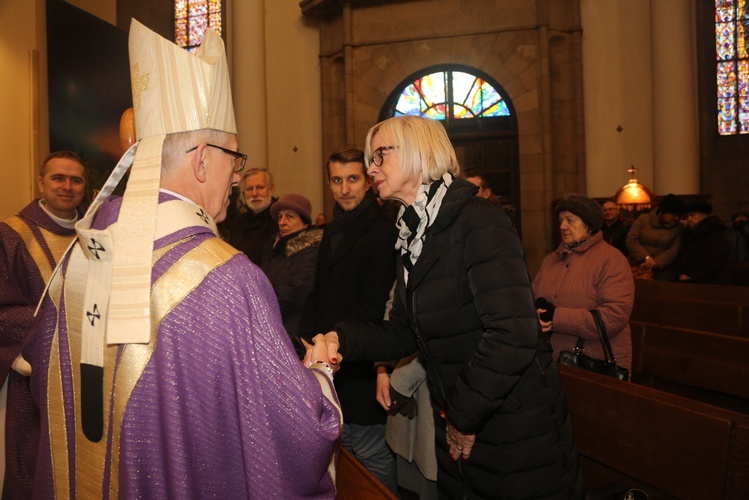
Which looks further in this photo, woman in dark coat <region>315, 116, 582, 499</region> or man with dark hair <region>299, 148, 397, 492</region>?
man with dark hair <region>299, 148, 397, 492</region>

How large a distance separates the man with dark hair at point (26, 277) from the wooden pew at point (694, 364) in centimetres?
357

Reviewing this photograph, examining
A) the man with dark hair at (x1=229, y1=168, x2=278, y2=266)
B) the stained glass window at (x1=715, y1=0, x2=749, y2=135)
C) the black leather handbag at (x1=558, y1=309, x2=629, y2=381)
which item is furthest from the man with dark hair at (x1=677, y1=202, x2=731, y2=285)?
the stained glass window at (x1=715, y1=0, x2=749, y2=135)

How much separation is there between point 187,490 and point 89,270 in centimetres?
55

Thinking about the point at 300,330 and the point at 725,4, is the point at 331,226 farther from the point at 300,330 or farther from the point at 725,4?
the point at 725,4

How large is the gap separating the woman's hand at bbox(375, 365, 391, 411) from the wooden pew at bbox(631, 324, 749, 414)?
213cm

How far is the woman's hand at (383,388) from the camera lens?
2529mm

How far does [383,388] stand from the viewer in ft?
8.43

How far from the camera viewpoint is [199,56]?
150cm

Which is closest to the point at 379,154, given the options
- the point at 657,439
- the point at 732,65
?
the point at 657,439

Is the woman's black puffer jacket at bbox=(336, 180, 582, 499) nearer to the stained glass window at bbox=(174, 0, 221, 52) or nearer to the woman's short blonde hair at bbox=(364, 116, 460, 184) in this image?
the woman's short blonde hair at bbox=(364, 116, 460, 184)

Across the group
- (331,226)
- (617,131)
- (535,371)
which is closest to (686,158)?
(617,131)

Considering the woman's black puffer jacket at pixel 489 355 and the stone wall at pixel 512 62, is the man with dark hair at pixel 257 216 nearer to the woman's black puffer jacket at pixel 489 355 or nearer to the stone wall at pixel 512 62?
the woman's black puffer jacket at pixel 489 355

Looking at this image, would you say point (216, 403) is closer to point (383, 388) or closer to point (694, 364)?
point (383, 388)

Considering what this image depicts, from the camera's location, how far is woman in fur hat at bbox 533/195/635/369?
9.94 ft
